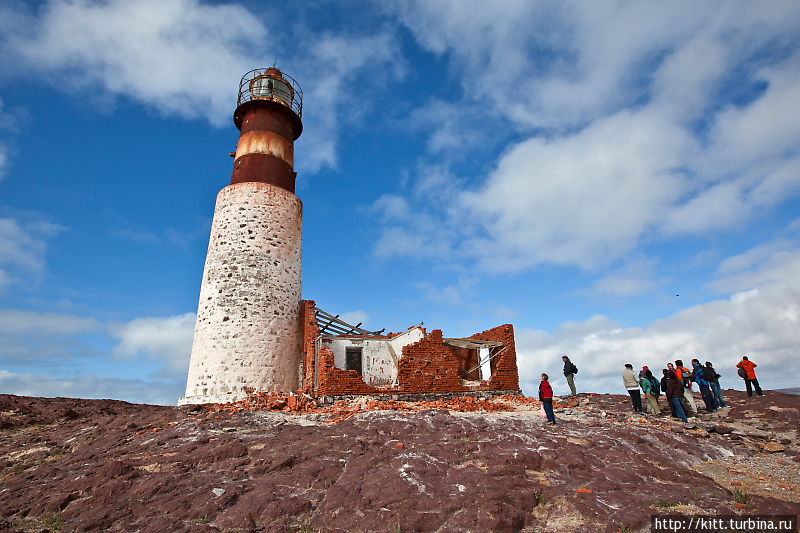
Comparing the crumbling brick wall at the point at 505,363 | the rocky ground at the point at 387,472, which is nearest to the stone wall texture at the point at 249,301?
the rocky ground at the point at 387,472

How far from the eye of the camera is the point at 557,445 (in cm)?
867

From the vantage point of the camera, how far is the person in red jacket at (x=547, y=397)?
1159 cm

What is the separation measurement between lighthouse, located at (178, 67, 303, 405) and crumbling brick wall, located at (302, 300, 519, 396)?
1071 millimetres

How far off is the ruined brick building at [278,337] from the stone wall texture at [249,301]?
0.04m

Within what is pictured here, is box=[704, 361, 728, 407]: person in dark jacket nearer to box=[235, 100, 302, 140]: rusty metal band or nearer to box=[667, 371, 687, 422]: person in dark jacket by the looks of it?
box=[667, 371, 687, 422]: person in dark jacket

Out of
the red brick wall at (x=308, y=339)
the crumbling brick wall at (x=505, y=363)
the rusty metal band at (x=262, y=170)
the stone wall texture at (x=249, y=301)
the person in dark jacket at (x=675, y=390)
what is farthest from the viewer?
the rusty metal band at (x=262, y=170)

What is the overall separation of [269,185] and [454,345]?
10.0 metres

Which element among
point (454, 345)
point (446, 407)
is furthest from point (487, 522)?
point (454, 345)

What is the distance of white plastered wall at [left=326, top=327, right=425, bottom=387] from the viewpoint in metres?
16.0

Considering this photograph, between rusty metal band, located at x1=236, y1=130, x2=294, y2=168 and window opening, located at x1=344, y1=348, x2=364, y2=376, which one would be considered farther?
rusty metal band, located at x1=236, y1=130, x2=294, y2=168

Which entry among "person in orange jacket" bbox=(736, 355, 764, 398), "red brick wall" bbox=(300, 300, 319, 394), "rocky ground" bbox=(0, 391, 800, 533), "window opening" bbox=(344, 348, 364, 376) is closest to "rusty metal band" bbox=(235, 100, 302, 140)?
"red brick wall" bbox=(300, 300, 319, 394)

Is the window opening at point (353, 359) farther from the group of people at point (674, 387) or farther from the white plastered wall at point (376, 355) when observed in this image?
the group of people at point (674, 387)

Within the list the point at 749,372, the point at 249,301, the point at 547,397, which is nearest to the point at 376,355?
the point at 249,301

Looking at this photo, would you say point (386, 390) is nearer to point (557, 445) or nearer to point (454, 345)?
point (454, 345)
